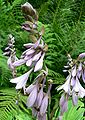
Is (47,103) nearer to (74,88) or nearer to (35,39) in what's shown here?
(74,88)

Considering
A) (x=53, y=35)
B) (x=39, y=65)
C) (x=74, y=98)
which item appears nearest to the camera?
(x=39, y=65)

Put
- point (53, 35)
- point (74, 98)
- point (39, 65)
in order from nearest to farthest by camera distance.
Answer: point (39, 65) → point (74, 98) → point (53, 35)

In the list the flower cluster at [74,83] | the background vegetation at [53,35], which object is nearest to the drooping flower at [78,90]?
the flower cluster at [74,83]

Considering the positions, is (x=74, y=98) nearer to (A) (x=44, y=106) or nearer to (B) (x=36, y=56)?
(A) (x=44, y=106)

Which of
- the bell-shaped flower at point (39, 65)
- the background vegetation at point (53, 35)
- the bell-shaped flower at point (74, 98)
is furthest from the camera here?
the background vegetation at point (53, 35)

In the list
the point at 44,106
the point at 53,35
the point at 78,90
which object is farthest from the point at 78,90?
the point at 53,35

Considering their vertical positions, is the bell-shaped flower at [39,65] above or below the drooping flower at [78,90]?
above

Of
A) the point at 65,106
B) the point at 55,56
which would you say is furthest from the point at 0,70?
the point at 65,106

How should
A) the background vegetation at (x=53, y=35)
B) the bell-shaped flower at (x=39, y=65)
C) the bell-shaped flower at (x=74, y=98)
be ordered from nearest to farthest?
1. the bell-shaped flower at (x=39, y=65)
2. the bell-shaped flower at (x=74, y=98)
3. the background vegetation at (x=53, y=35)

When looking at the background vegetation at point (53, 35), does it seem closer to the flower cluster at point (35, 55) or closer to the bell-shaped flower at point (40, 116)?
the bell-shaped flower at point (40, 116)
